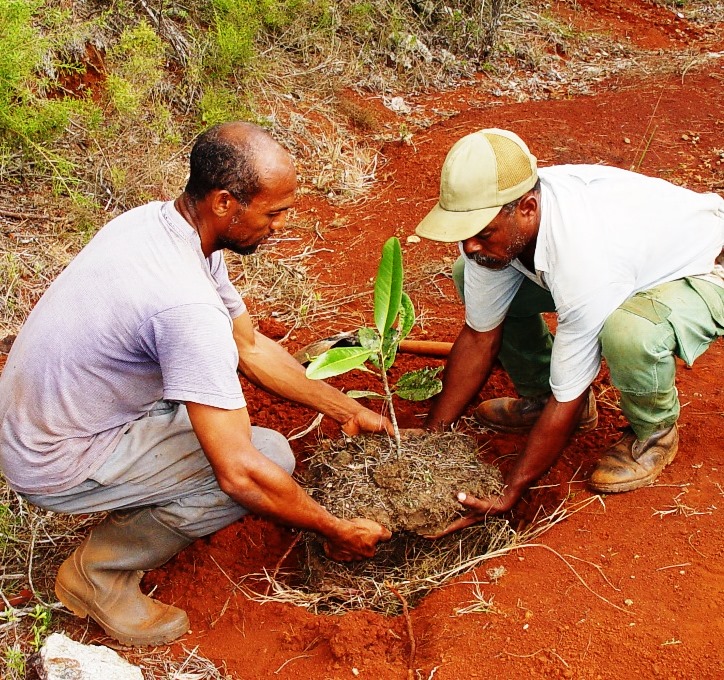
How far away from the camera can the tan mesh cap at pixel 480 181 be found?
87.6 inches

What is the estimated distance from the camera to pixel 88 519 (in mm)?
2750

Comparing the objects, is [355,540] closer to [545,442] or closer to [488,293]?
[545,442]

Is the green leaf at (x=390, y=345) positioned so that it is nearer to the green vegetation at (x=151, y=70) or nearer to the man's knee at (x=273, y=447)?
the man's knee at (x=273, y=447)

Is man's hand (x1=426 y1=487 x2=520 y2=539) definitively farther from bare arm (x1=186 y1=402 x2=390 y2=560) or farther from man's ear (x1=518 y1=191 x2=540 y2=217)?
man's ear (x1=518 y1=191 x2=540 y2=217)

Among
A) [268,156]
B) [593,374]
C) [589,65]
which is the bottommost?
[589,65]

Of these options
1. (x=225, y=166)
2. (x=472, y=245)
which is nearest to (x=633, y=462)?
(x=472, y=245)

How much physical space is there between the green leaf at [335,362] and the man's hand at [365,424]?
0.37 metres

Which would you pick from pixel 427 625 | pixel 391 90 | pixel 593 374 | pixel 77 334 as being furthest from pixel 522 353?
pixel 391 90

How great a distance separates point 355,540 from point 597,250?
1.15 metres

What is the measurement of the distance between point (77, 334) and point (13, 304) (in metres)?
1.91

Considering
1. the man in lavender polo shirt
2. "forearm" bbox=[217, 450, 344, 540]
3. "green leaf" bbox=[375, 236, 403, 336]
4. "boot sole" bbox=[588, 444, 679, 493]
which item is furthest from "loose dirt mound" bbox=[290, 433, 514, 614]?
"green leaf" bbox=[375, 236, 403, 336]

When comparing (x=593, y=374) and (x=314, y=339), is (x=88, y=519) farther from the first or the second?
(x=593, y=374)

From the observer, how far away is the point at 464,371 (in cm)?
286

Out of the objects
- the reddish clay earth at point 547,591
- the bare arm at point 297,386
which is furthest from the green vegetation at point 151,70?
the bare arm at point 297,386
